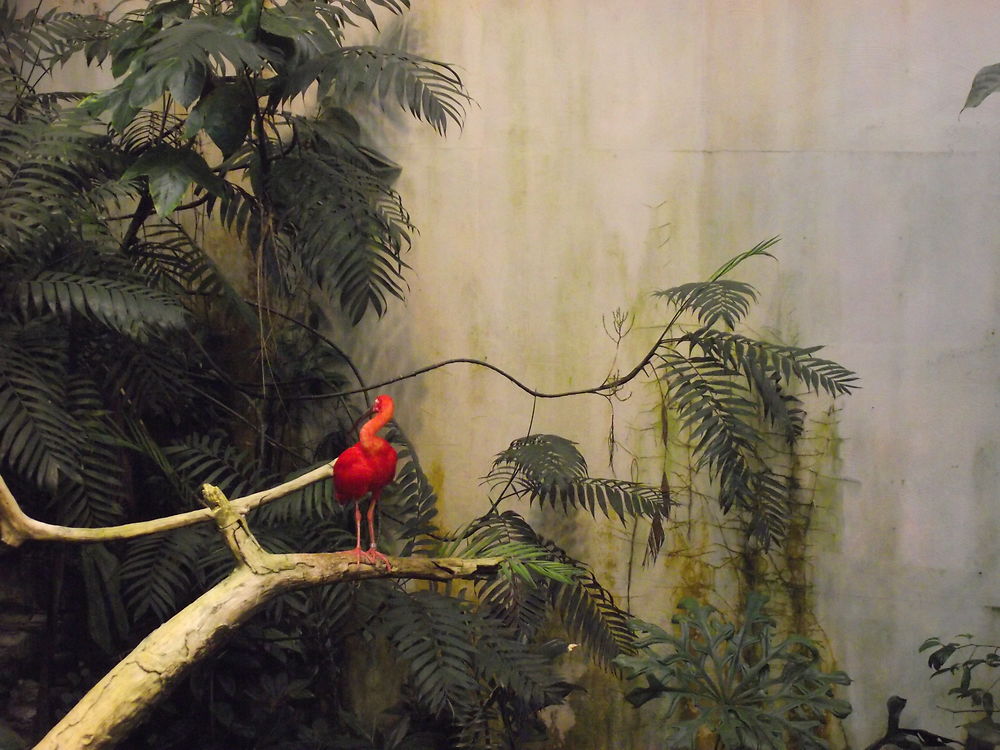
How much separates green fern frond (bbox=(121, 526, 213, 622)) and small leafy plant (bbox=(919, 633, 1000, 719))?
72.2 inches

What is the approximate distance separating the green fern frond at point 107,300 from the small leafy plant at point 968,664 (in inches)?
79.5

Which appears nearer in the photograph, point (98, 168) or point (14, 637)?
point (98, 168)

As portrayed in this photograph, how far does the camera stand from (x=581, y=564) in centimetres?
248

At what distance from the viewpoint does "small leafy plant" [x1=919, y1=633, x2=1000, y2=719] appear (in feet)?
7.25

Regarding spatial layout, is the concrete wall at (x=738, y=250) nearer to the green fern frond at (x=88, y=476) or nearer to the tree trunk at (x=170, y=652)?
the green fern frond at (x=88, y=476)

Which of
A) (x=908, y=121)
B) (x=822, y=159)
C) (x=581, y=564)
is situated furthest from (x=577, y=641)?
(x=908, y=121)

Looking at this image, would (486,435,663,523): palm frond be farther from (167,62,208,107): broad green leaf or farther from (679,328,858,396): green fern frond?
(167,62,208,107): broad green leaf

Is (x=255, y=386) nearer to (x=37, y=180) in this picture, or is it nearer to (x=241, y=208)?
(x=241, y=208)

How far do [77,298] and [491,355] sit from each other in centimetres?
112

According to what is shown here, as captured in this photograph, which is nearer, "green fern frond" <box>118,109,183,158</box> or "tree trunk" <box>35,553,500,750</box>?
"tree trunk" <box>35,553,500,750</box>

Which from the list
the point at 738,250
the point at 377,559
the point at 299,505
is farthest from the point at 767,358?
the point at 299,505

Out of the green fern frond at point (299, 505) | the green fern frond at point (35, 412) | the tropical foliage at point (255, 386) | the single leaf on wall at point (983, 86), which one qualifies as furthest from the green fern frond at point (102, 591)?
the single leaf on wall at point (983, 86)

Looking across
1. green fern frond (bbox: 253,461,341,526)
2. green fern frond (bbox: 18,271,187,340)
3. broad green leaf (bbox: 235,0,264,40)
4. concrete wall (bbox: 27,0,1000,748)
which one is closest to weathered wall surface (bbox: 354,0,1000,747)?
concrete wall (bbox: 27,0,1000,748)

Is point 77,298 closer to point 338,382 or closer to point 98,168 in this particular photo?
point 98,168
